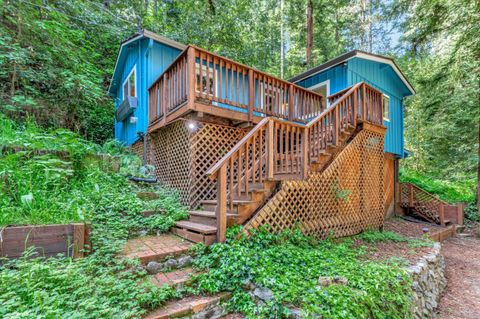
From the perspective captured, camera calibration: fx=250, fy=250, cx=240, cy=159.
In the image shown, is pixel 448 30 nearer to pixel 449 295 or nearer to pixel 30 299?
pixel 449 295

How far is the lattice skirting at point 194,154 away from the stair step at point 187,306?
2764mm

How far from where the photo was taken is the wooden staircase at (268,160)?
3673mm

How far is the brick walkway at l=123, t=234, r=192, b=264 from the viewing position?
3.22m

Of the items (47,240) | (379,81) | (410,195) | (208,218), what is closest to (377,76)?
(379,81)

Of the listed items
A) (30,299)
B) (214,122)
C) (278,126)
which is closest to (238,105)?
(214,122)

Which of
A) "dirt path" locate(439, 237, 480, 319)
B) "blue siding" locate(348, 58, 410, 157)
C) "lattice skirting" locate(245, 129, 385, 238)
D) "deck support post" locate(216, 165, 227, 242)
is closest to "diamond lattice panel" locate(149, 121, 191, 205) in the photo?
"deck support post" locate(216, 165, 227, 242)

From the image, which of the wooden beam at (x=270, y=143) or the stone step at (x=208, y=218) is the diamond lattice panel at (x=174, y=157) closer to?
the stone step at (x=208, y=218)

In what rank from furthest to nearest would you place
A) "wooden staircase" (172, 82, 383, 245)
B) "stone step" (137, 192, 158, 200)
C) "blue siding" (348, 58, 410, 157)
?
"blue siding" (348, 58, 410, 157) < "stone step" (137, 192, 158, 200) < "wooden staircase" (172, 82, 383, 245)

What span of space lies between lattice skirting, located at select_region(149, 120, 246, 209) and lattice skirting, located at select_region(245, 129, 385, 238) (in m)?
1.94

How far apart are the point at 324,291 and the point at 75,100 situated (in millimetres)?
8523

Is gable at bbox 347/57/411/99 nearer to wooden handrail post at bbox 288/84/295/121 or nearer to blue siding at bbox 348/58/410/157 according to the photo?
blue siding at bbox 348/58/410/157

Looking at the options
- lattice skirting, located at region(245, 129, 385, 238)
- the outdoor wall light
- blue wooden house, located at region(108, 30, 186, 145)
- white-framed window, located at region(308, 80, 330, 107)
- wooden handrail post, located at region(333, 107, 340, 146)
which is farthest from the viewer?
white-framed window, located at region(308, 80, 330, 107)

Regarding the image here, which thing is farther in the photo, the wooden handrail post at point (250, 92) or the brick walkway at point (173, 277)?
the wooden handrail post at point (250, 92)

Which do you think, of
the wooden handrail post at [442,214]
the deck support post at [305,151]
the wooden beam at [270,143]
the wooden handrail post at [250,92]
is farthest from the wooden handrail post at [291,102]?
the wooden handrail post at [442,214]
